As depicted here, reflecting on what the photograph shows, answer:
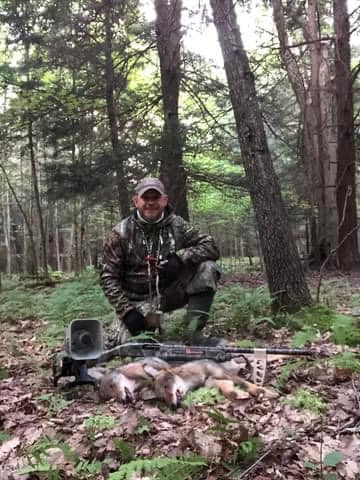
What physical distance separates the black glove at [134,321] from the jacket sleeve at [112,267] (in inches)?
11.0

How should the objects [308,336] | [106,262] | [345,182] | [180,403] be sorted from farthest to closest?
[345,182] < [106,262] < [308,336] < [180,403]

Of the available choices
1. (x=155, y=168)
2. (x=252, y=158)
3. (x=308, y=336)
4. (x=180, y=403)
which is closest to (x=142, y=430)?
(x=180, y=403)

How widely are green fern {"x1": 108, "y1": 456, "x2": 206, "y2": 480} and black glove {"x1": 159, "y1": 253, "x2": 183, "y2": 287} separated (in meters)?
2.75

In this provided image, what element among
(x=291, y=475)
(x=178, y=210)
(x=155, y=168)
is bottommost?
(x=291, y=475)

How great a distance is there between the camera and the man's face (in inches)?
201

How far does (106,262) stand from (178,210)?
19.6ft

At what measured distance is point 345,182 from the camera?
1320 centimetres

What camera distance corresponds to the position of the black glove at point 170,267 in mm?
5215

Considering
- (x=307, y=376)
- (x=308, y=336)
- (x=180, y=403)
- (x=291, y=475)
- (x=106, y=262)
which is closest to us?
(x=291, y=475)

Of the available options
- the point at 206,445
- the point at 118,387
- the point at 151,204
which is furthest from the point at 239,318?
the point at 206,445

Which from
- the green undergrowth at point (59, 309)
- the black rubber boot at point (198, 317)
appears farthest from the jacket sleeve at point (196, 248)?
the green undergrowth at point (59, 309)

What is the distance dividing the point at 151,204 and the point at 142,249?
20.8 inches

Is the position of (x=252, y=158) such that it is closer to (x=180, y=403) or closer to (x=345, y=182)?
(x=180, y=403)

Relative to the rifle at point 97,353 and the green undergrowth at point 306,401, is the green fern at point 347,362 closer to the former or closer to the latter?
the rifle at point 97,353
